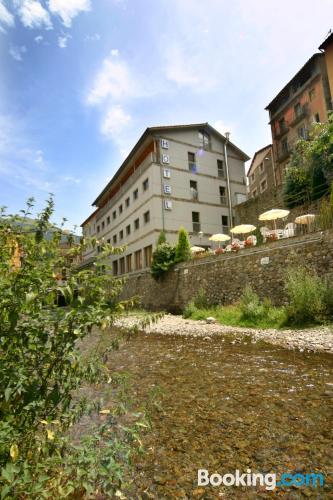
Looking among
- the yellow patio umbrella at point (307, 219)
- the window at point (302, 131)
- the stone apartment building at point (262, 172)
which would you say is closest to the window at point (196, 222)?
the yellow patio umbrella at point (307, 219)

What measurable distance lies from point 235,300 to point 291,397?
8.90 m

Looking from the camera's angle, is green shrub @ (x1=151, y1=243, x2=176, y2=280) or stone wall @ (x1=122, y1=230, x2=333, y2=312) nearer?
stone wall @ (x1=122, y1=230, x2=333, y2=312)

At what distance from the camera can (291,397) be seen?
394 centimetres

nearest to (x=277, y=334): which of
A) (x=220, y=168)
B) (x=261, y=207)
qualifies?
(x=261, y=207)

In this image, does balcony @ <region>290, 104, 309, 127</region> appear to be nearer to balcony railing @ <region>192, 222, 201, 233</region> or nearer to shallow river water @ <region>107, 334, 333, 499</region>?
balcony railing @ <region>192, 222, 201, 233</region>

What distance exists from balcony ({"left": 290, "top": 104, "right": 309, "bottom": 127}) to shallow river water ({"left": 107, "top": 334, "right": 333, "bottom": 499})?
26515 millimetres

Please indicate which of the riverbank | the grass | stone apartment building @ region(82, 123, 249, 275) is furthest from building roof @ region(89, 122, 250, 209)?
the riverbank

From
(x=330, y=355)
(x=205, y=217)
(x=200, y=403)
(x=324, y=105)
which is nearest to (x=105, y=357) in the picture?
(x=200, y=403)

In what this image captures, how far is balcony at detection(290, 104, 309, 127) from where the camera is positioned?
25.8 m

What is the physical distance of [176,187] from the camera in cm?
2380

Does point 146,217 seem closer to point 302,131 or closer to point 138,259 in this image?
point 138,259

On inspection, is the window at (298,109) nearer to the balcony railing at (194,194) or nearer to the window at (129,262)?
the balcony railing at (194,194)

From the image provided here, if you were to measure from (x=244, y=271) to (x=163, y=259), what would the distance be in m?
6.77

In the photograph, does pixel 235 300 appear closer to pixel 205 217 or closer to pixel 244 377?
pixel 244 377
